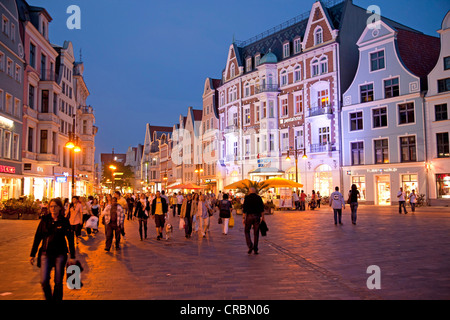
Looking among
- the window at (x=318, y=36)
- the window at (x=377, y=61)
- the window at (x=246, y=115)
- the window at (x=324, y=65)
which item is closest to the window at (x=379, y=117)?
the window at (x=377, y=61)

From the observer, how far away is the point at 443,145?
3406cm

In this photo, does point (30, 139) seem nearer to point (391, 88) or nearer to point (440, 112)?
point (391, 88)

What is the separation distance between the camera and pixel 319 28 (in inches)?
1730

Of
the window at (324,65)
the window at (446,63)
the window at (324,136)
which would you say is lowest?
the window at (324,136)

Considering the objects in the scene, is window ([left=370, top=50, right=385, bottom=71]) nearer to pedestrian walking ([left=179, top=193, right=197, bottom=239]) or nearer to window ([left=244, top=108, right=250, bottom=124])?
window ([left=244, top=108, right=250, bottom=124])

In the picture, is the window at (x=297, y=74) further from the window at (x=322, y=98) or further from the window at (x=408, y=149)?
the window at (x=408, y=149)

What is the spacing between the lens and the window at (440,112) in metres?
34.1

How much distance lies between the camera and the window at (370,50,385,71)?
3903cm

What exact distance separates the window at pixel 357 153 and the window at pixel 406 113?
4365 mm

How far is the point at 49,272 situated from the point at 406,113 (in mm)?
36063

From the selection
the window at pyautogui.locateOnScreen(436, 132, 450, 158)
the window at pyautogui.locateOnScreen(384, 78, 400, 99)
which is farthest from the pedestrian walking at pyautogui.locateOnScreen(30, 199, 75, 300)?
the window at pyautogui.locateOnScreen(384, 78, 400, 99)

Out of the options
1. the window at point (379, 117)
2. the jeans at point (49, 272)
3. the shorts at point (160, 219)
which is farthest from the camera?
the window at point (379, 117)

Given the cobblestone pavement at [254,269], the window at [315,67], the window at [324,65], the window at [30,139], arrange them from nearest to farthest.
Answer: the cobblestone pavement at [254,269], the window at [30,139], the window at [324,65], the window at [315,67]
